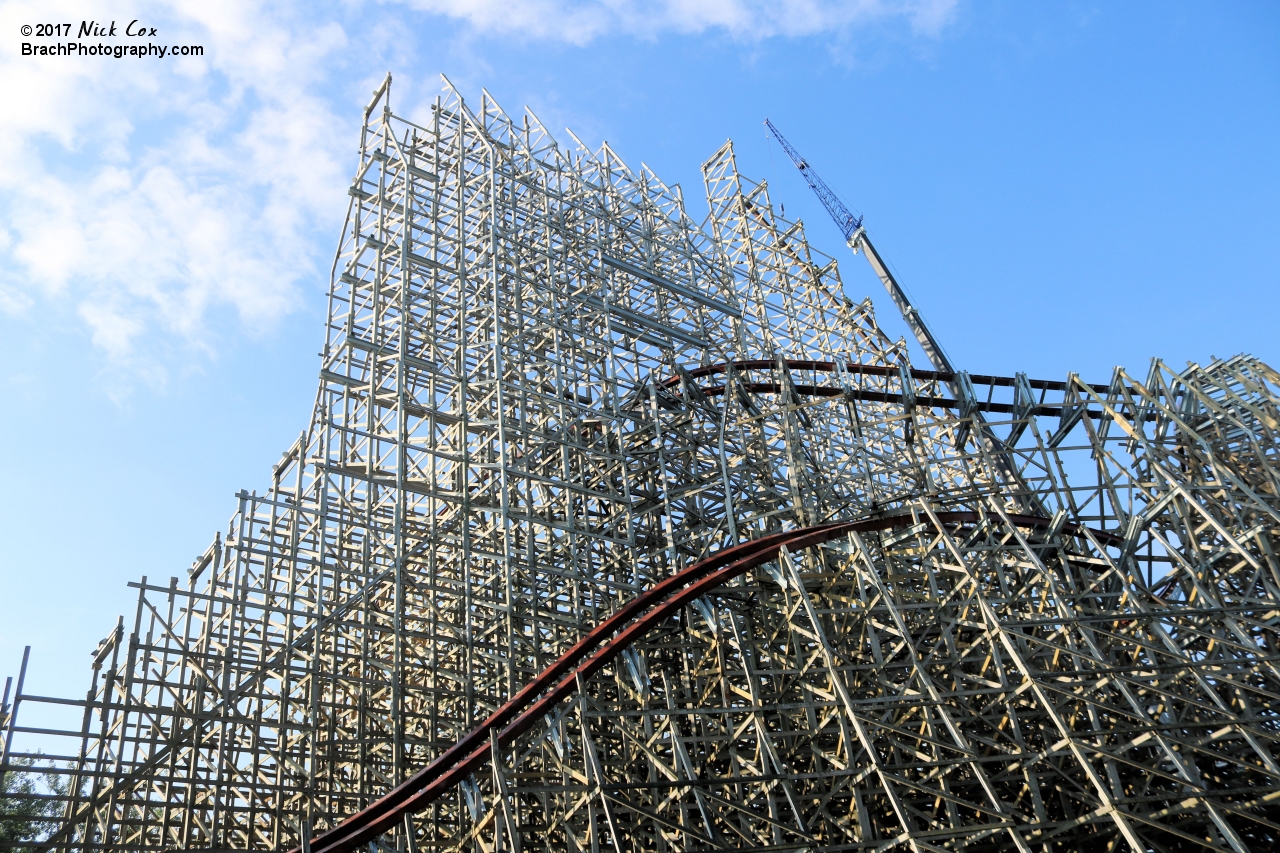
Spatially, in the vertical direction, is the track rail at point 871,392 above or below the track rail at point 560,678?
above

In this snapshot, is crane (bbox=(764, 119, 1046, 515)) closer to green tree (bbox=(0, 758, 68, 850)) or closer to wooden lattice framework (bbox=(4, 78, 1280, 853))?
wooden lattice framework (bbox=(4, 78, 1280, 853))

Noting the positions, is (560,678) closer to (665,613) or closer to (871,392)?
(665,613)

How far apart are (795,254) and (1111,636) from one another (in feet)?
70.1

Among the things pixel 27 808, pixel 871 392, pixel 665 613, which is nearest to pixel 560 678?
pixel 665 613

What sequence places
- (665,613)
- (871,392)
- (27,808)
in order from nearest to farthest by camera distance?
(665,613) → (871,392) → (27,808)

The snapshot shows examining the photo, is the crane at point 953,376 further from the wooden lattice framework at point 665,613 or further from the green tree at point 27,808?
the green tree at point 27,808

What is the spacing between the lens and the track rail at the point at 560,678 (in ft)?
42.8

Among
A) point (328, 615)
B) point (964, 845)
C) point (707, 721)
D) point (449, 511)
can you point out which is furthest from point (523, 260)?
point (964, 845)

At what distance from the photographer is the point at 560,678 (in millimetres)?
15070

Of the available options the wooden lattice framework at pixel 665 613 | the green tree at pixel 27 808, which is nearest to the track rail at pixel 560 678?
the wooden lattice framework at pixel 665 613

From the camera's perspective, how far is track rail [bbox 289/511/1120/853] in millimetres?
13039

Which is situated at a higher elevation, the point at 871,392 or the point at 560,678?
the point at 871,392

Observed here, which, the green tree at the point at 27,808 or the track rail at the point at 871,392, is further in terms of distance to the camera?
the green tree at the point at 27,808

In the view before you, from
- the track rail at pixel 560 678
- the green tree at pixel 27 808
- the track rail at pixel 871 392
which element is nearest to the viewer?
the track rail at pixel 560 678
